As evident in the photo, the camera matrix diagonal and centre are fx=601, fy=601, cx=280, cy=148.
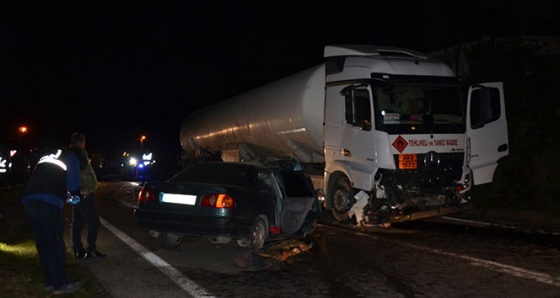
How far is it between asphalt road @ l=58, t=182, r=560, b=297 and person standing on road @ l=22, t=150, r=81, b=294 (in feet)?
2.02

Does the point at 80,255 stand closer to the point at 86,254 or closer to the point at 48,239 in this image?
the point at 86,254

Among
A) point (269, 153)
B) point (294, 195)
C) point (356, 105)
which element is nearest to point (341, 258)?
→ point (294, 195)

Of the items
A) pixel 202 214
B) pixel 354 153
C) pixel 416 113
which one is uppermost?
pixel 416 113

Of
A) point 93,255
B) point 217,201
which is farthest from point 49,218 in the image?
point 217,201

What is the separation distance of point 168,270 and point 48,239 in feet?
5.73

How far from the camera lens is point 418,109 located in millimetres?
11219

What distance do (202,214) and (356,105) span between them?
413 cm

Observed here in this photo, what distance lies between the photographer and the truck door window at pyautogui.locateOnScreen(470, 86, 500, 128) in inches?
452

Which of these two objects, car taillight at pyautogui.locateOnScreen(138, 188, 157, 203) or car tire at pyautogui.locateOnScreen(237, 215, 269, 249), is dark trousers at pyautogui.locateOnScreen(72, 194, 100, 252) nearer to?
car taillight at pyautogui.locateOnScreen(138, 188, 157, 203)

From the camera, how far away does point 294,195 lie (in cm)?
978

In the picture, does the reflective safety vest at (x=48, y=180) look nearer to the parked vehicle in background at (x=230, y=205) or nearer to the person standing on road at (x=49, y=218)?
the person standing on road at (x=49, y=218)

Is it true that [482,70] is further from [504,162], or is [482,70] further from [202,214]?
[202,214]

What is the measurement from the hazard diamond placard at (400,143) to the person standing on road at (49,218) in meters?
6.20

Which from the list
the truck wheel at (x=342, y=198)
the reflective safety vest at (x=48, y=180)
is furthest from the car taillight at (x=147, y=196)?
the truck wheel at (x=342, y=198)
